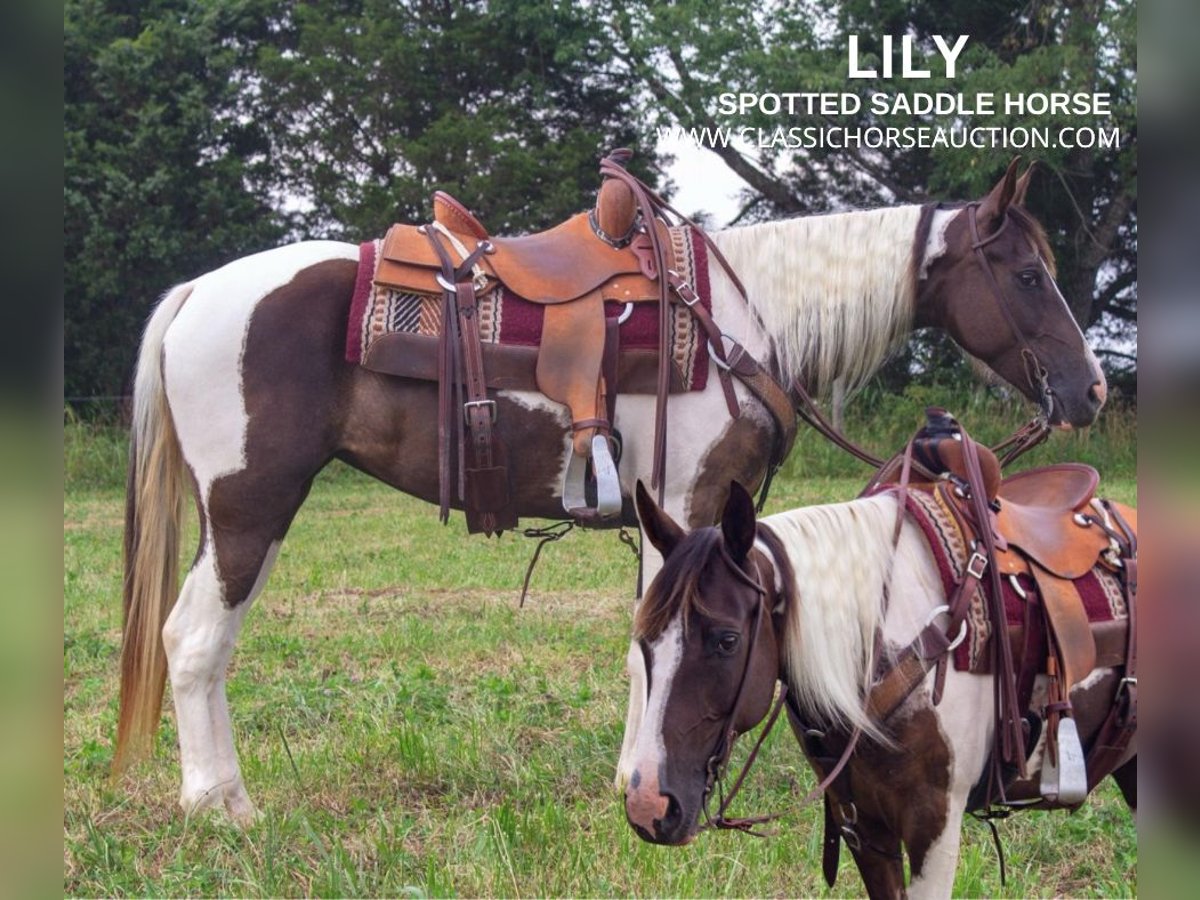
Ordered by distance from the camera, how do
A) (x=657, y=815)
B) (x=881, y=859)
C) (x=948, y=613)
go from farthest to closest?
(x=881, y=859)
(x=948, y=613)
(x=657, y=815)

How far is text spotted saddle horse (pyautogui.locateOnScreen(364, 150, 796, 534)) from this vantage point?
3.37m

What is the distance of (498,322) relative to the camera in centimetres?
343

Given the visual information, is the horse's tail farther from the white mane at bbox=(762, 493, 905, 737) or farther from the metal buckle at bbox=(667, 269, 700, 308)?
the white mane at bbox=(762, 493, 905, 737)

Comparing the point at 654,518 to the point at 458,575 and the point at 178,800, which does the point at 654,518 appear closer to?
the point at 178,800

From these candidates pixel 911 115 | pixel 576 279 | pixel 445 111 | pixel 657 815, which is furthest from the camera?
pixel 445 111

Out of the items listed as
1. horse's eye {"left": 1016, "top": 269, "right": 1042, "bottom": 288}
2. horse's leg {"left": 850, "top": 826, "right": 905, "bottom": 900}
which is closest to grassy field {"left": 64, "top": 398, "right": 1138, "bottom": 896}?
horse's leg {"left": 850, "top": 826, "right": 905, "bottom": 900}

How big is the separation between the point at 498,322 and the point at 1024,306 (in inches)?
62.6

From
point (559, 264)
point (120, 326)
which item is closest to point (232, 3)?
point (120, 326)

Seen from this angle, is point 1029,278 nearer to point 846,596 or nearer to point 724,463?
point 724,463

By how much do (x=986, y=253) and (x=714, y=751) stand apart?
2.17 m

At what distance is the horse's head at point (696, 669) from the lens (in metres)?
1.78

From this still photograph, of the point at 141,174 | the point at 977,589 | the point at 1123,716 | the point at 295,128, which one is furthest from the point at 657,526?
the point at 295,128

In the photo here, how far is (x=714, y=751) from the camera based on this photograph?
72.4 inches

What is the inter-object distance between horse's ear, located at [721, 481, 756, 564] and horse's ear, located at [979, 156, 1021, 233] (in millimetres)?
1978
